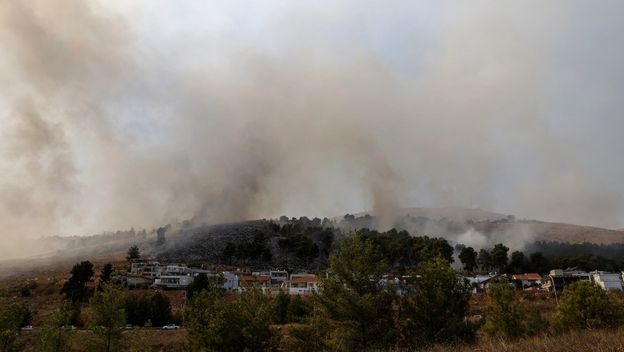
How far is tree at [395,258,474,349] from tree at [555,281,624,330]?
11832 mm

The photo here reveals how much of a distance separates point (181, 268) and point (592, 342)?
140 meters

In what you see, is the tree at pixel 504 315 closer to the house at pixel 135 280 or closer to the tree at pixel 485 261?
the house at pixel 135 280

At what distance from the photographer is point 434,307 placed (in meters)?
36.1

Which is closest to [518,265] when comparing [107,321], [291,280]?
[291,280]

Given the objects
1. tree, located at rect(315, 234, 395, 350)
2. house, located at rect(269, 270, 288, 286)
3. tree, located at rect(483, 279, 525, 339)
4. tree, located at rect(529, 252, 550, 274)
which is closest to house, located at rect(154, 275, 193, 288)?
house, located at rect(269, 270, 288, 286)

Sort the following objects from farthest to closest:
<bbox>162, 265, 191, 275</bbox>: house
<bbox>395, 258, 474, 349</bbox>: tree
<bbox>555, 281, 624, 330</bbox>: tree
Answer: <bbox>162, 265, 191, 275</bbox>: house, <bbox>555, 281, 624, 330</bbox>: tree, <bbox>395, 258, 474, 349</bbox>: tree

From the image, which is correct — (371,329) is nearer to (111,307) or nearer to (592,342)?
(592,342)

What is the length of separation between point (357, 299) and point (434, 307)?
22.0ft

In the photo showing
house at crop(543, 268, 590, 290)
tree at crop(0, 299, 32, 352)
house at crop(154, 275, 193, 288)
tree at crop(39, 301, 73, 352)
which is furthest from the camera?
house at crop(154, 275, 193, 288)

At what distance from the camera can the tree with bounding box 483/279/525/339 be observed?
38594mm

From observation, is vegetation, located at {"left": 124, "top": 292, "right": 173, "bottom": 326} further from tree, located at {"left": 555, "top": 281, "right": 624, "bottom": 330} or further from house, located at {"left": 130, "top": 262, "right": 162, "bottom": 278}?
house, located at {"left": 130, "top": 262, "right": 162, "bottom": 278}

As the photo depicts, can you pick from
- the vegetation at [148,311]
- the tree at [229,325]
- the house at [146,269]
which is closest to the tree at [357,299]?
the tree at [229,325]

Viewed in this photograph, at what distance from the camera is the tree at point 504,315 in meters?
38.6

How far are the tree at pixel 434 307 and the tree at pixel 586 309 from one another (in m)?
11.8
